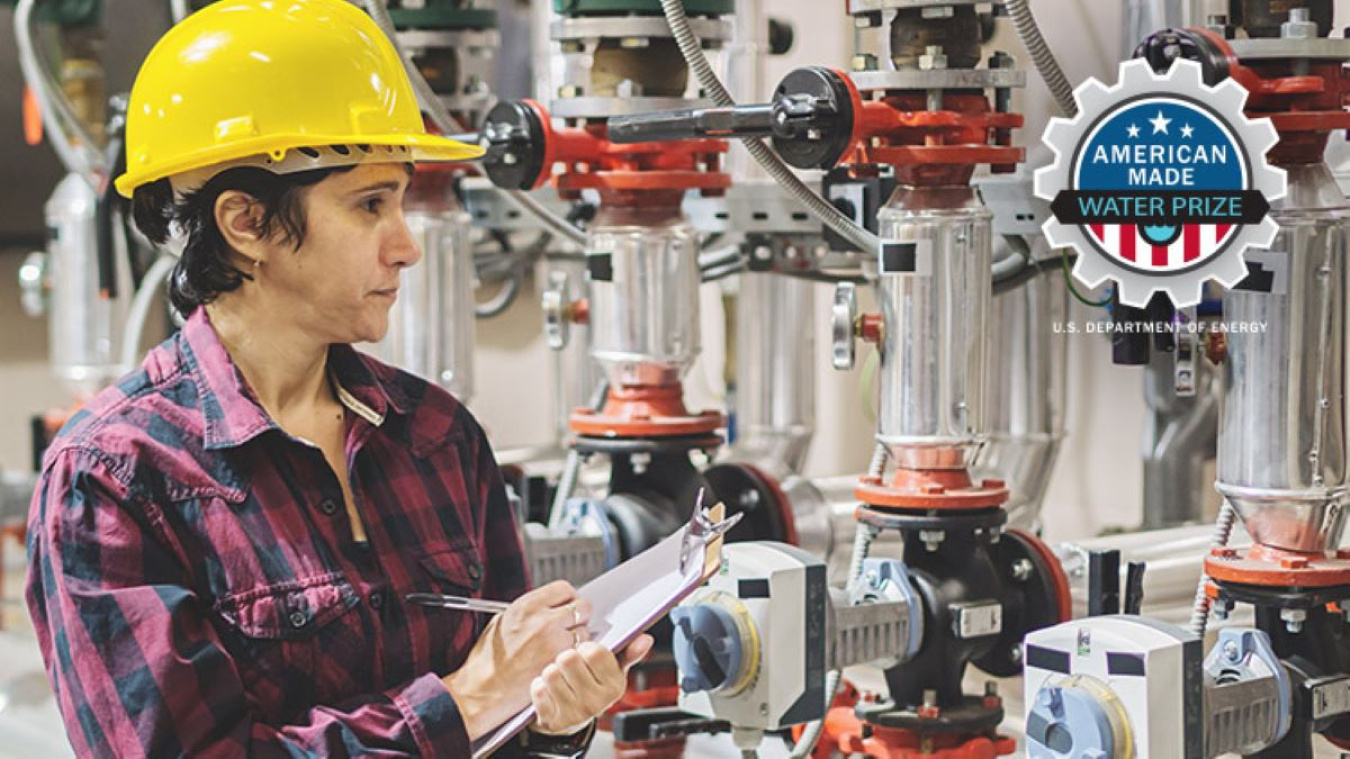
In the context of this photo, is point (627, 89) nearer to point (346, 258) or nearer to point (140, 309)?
point (346, 258)

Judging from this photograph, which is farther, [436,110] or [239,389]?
[436,110]

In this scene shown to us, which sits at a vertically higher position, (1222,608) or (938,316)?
(938,316)

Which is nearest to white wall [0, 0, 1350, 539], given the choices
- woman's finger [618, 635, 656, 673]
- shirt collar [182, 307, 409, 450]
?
shirt collar [182, 307, 409, 450]

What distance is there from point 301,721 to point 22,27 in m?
2.24

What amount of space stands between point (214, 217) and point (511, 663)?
361 mm

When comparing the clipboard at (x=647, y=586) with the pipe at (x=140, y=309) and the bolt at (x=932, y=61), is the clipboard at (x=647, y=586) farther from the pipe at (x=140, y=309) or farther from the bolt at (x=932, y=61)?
the pipe at (x=140, y=309)

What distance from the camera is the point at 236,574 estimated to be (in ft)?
4.50

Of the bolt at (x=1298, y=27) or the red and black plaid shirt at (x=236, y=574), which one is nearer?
the red and black plaid shirt at (x=236, y=574)

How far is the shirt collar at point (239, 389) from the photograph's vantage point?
1397 mm

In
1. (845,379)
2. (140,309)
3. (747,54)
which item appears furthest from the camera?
(845,379)

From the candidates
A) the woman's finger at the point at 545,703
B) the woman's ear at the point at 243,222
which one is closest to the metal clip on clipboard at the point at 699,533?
the woman's finger at the point at 545,703

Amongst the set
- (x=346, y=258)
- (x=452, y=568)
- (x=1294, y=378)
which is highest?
(x=346, y=258)

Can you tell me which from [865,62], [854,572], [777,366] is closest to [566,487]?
[777,366]

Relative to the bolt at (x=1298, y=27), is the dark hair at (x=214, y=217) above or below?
below
